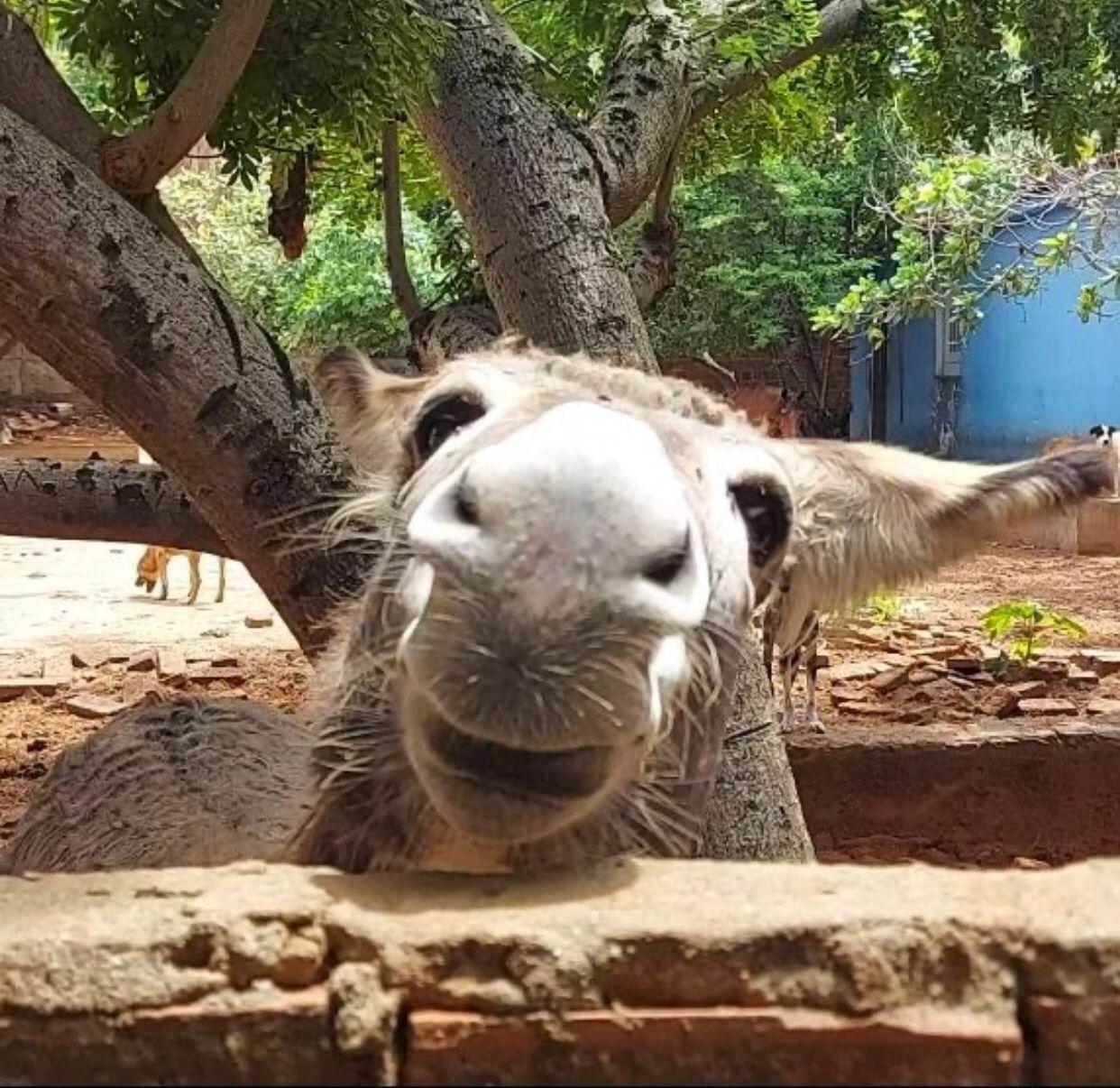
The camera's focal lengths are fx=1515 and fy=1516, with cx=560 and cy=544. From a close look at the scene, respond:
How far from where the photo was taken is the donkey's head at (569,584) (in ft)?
5.57

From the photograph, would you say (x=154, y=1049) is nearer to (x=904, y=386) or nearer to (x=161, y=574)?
(x=161, y=574)

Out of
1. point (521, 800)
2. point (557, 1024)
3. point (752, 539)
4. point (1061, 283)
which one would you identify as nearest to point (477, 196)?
point (752, 539)

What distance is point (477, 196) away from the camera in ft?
15.4

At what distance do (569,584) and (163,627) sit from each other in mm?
10160

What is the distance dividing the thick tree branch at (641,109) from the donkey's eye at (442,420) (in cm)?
261

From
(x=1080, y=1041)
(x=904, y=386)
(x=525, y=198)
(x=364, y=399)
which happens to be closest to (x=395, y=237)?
(x=525, y=198)

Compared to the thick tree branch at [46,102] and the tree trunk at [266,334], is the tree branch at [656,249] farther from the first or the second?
the thick tree branch at [46,102]

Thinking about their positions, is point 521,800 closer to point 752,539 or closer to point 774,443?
point 752,539

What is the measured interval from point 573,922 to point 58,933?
510 mm

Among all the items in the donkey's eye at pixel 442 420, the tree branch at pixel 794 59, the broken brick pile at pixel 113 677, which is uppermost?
the tree branch at pixel 794 59

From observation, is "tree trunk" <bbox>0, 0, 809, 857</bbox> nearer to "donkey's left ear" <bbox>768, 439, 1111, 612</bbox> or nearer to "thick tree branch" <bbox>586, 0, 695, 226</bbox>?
"thick tree branch" <bbox>586, 0, 695, 226</bbox>

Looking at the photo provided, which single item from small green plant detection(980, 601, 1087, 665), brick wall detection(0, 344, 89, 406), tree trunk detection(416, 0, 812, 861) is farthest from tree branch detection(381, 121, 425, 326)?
brick wall detection(0, 344, 89, 406)

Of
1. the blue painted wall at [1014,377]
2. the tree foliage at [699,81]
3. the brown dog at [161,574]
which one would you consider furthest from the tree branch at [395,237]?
the blue painted wall at [1014,377]

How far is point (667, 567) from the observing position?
1.77m
